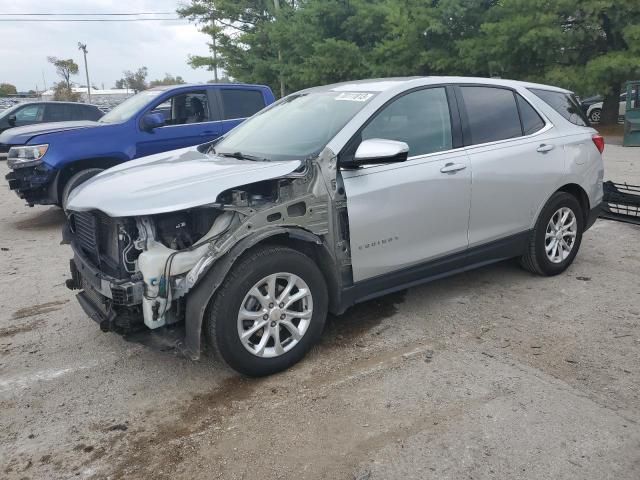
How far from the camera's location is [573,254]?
5.08 m

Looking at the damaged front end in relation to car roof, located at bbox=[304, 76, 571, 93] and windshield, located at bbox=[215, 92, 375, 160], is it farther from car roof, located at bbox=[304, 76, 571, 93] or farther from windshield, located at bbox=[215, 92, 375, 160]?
car roof, located at bbox=[304, 76, 571, 93]

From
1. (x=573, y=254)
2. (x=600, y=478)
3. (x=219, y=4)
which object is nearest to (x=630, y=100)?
(x=573, y=254)

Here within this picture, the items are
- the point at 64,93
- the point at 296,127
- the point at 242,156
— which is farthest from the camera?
the point at 64,93

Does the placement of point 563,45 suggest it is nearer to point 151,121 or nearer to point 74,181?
point 151,121

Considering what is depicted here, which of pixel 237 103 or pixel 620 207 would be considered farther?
pixel 237 103

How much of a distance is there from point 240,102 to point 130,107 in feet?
5.41

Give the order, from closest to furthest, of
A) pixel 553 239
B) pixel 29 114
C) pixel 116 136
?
pixel 553 239
pixel 116 136
pixel 29 114

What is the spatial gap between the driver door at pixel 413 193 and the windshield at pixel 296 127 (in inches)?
9.6

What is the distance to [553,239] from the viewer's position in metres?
4.88

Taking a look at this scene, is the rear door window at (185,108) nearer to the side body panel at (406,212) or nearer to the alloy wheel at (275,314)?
the side body panel at (406,212)

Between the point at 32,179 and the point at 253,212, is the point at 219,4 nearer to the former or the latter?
the point at 32,179

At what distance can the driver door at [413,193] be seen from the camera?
11.7 ft

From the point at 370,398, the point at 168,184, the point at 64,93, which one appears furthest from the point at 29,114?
the point at 64,93

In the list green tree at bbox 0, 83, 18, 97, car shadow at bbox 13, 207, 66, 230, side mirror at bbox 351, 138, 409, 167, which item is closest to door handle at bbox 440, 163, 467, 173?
side mirror at bbox 351, 138, 409, 167
